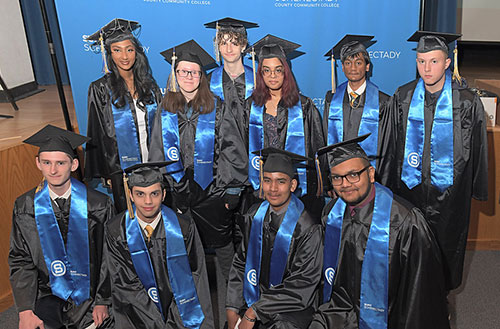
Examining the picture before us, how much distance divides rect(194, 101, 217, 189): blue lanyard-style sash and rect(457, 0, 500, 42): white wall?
7056mm

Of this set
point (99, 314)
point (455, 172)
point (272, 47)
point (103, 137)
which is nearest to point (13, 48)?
point (103, 137)

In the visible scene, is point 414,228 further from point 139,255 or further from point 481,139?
point 139,255

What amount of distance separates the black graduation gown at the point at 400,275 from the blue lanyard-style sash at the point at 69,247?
136 centimetres

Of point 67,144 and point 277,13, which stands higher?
point 277,13

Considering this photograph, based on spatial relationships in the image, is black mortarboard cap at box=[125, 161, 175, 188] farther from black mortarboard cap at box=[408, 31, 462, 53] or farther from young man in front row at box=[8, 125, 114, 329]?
black mortarboard cap at box=[408, 31, 462, 53]

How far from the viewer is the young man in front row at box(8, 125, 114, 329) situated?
269 cm

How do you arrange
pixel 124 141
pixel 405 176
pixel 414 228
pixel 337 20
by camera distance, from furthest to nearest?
pixel 337 20 < pixel 124 141 < pixel 405 176 < pixel 414 228

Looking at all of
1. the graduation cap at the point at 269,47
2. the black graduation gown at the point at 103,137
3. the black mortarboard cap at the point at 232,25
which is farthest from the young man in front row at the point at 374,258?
the black graduation gown at the point at 103,137

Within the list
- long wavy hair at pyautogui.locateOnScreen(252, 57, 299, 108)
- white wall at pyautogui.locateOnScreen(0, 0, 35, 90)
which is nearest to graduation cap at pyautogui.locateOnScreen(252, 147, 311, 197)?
long wavy hair at pyautogui.locateOnScreen(252, 57, 299, 108)

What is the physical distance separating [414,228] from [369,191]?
28cm

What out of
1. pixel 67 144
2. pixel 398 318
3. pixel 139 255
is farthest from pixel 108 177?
pixel 398 318

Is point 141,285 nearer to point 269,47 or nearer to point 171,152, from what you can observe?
point 171,152

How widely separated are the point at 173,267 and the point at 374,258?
1.05m

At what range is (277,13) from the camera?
372cm
